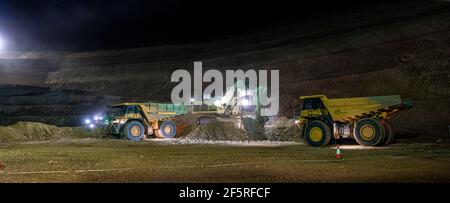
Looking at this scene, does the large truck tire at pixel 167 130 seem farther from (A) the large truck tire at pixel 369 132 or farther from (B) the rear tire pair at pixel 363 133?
(A) the large truck tire at pixel 369 132

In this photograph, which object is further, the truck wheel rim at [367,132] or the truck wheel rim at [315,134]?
the truck wheel rim at [315,134]

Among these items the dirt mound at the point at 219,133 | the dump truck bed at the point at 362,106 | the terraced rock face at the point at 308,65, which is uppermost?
the terraced rock face at the point at 308,65

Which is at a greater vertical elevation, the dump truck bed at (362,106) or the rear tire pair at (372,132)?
the dump truck bed at (362,106)

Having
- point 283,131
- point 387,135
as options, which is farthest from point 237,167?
point 283,131

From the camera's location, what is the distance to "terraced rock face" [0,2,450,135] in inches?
1052

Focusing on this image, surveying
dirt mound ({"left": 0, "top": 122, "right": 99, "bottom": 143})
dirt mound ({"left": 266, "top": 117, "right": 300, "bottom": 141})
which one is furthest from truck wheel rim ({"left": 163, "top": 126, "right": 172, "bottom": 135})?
dirt mound ({"left": 266, "top": 117, "right": 300, "bottom": 141})

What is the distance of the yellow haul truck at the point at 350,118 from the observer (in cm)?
1700

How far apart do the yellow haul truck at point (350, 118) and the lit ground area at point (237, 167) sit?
174 cm

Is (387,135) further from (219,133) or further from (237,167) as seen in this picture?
(219,133)

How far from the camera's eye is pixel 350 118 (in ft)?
58.1

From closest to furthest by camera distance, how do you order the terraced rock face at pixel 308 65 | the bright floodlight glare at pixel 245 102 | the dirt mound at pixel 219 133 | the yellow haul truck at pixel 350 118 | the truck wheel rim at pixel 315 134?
the yellow haul truck at pixel 350 118 → the truck wheel rim at pixel 315 134 → the dirt mound at pixel 219 133 → the bright floodlight glare at pixel 245 102 → the terraced rock face at pixel 308 65

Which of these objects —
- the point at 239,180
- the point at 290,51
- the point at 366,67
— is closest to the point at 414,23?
the point at 366,67

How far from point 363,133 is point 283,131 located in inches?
234

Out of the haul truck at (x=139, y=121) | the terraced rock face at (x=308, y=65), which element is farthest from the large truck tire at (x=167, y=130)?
the terraced rock face at (x=308, y=65)
